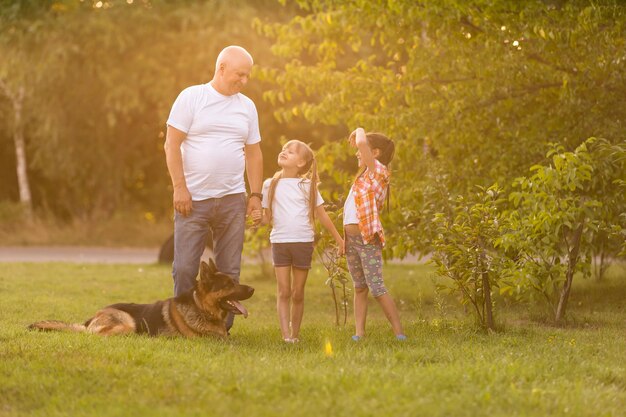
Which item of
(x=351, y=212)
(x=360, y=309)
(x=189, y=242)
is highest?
(x=351, y=212)

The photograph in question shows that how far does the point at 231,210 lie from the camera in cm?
761

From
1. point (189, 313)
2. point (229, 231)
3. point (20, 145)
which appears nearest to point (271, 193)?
point (229, 231)

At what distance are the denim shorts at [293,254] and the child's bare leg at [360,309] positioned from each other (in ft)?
1.78

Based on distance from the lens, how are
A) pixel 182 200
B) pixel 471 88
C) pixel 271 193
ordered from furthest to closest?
pixel 471 88
pixel 271 193
pixel 182 200

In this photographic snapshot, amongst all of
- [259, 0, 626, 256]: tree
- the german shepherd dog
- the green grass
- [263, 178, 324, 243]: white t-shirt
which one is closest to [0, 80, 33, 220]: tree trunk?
[259, 0, 626, 256]: tree

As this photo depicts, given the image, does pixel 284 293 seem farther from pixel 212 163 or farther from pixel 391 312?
pixel 212 163

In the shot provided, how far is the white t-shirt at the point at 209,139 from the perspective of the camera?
7.43 metres

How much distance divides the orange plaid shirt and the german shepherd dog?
108 cm

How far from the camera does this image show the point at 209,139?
24.6 ft

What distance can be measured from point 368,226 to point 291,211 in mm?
653

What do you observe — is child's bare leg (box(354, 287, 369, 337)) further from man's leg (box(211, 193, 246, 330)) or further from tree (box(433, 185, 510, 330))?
man's leg (box(211, 193, 246, 330))

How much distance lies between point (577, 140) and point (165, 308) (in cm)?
574

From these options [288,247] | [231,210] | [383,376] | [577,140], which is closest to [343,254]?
[288,247]

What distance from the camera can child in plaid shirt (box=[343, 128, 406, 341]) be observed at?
7555 mm
